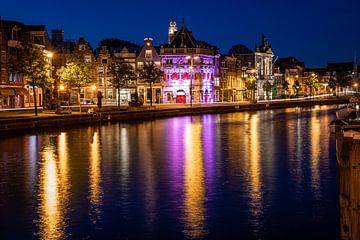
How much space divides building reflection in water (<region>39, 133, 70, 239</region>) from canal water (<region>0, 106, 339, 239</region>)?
0.13 ft

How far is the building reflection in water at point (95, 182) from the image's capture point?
933 inches

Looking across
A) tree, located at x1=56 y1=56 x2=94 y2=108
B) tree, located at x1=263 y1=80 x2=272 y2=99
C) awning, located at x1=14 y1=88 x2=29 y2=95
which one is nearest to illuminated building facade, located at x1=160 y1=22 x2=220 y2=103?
tree, located at x1=263 y1=80 x2=272 y2=99

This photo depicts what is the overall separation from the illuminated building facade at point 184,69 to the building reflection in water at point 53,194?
9402cm

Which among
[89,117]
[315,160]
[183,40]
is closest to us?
A: [315,160]

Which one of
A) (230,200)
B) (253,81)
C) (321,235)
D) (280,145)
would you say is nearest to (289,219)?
(321,235)

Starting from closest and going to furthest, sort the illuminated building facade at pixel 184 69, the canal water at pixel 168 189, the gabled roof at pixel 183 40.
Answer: the canal water at pixel 168 189, the illuminated building facade at pixel 184 69, the gabled roof at pixel 183 40

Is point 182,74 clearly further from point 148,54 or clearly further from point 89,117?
point 89,117

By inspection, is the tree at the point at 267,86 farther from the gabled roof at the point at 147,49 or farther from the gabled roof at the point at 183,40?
the gabled roof at the point at 147,49

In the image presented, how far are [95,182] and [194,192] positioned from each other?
564 cm

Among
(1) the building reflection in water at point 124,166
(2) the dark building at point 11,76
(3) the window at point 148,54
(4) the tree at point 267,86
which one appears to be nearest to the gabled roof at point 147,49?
(3) the window at point 148,54

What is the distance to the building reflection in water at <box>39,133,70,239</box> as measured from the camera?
2130 cm

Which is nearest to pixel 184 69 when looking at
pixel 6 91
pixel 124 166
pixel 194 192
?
pixel 6 91

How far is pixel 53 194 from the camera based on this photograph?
2734 cm

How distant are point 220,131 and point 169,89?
245 feet
